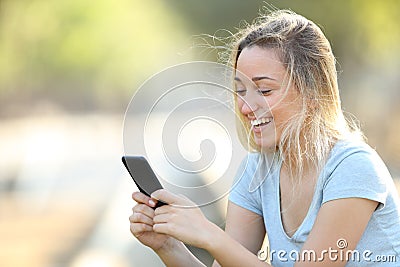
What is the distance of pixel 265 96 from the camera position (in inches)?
76.0

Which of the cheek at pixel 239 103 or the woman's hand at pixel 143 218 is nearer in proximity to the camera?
the woman's hand at pixel 143 218

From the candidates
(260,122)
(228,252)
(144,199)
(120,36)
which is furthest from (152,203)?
(120,36)

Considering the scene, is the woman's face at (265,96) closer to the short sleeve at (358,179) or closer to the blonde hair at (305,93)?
the blonde hair at (305,93)

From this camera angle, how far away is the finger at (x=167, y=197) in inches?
69.0

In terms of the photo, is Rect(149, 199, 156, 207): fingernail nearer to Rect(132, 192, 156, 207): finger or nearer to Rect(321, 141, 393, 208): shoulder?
Rect(132, 192, 156, 207): finger

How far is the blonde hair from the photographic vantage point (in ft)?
6.41

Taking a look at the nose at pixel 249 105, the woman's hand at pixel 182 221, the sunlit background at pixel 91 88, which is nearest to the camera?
the woman's hand at pixel 182 221

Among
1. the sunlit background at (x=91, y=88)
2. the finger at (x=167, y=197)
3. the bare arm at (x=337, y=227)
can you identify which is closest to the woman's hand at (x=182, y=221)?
the finger at (x=167, y=197)

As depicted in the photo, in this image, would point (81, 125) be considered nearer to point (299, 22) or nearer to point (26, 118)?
point (26, 118)

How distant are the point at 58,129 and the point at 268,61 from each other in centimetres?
608

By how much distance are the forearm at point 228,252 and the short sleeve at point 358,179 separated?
22 cm

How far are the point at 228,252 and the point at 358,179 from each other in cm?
34

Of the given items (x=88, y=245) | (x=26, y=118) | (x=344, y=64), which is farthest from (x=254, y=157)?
(x=26, y=118)

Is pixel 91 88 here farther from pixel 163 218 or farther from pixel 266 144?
pixel 163 218
